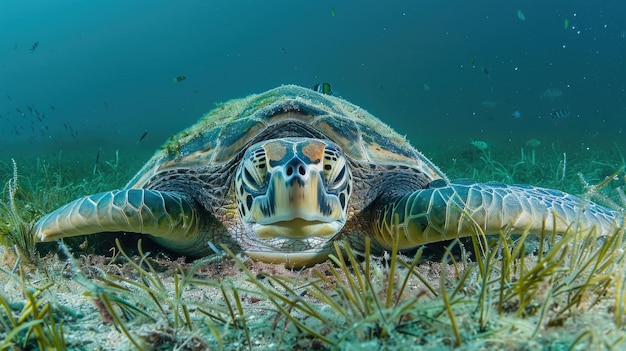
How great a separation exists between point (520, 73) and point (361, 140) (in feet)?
254

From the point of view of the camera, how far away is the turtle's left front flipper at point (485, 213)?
188 cm

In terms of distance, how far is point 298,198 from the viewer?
1718 mm

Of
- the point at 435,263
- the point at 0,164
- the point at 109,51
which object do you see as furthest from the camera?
the point at 109,51

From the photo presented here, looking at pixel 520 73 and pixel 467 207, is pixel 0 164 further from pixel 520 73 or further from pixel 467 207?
pixel 520 73

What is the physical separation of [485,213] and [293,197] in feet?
3.11

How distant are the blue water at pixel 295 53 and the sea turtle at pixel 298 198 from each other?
202 ft

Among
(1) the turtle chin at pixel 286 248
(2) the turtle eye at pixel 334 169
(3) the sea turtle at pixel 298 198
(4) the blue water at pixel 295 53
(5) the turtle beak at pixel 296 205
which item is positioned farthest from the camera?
(4) the blue water at pixel 295 53

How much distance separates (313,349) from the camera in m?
0.91

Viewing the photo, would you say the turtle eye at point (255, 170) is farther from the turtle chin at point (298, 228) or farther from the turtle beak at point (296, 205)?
the turtle chin at point (298, 228)

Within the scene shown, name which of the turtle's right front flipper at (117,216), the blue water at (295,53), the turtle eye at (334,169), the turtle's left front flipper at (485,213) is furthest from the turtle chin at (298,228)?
the blue water at (295,53)

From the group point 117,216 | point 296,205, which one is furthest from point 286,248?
point 117,216

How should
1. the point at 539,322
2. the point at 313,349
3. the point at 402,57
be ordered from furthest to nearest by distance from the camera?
the point at 402,57 < the point at 313,349 < the point at 539,322

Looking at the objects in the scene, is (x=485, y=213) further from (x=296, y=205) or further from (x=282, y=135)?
(x=282, y=135)

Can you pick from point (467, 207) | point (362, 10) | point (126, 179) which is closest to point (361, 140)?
point (467, 207)
